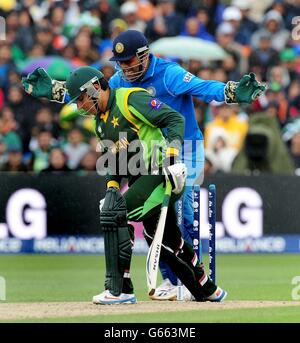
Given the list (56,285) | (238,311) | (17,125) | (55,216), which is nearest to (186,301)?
(238,311)

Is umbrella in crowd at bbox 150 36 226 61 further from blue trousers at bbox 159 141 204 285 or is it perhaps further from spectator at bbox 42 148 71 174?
blue trousers at bbox 159 141 204 285

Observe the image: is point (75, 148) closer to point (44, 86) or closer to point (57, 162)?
point (57, 162)

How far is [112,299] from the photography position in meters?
10.6

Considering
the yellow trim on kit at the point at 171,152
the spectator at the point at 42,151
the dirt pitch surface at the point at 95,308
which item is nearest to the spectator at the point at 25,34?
the spectator at the point at 42,151

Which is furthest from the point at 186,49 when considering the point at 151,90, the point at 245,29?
the point at 151,90

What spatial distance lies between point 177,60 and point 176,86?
10090 millimetres

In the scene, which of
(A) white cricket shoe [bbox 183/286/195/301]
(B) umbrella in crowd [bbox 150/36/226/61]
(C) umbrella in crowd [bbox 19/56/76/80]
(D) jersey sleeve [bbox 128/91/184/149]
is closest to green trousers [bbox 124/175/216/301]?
(A) white cricket shoe [bbox 183/286/195/301]

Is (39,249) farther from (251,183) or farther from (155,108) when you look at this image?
(155,108)

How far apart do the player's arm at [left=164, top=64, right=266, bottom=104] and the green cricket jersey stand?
0.95 meters

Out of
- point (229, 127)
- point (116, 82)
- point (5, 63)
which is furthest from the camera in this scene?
point (5, 63)

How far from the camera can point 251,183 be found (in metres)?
18.7

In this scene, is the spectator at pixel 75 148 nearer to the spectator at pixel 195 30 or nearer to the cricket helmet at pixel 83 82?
the spectator at pixel 195 30

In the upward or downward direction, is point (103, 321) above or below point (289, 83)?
below
